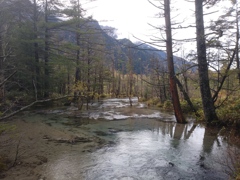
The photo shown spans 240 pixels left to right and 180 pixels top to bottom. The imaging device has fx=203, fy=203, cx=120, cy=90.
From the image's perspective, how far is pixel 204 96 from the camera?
876cm

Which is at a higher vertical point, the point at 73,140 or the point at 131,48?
the point at 131,48

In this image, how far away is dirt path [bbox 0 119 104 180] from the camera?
13.7ft

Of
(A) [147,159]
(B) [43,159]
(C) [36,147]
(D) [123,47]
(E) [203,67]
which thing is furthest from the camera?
(D) [123,47]

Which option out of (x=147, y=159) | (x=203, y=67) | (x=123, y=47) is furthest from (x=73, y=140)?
(x=123, y=47)

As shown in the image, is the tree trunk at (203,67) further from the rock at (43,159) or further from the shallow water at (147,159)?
the rock at (43,159)

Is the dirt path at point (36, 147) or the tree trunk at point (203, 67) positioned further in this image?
the tree trunk at point (203, 67)

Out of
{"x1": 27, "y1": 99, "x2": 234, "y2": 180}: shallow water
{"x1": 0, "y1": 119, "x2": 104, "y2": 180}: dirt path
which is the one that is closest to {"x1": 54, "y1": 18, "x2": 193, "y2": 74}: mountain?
{"x1": 27, "y1": 99, "x2": 234, "y2": 180}: shallow water

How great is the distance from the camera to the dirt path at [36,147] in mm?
4188

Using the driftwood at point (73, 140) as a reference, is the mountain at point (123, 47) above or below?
above

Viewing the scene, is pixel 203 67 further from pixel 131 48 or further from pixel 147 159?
pixel 131 48

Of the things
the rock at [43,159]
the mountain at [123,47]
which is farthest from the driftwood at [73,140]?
the mountain at [123,47]

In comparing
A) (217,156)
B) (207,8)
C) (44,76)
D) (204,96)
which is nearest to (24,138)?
(217,156)

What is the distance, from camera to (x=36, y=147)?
5797mm

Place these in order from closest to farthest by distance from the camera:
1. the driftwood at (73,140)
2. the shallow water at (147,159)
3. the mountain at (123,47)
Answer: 1. the shallow water at (147,159)
2. the driftwood at (73,140)
3. the mountain at (123,47)
